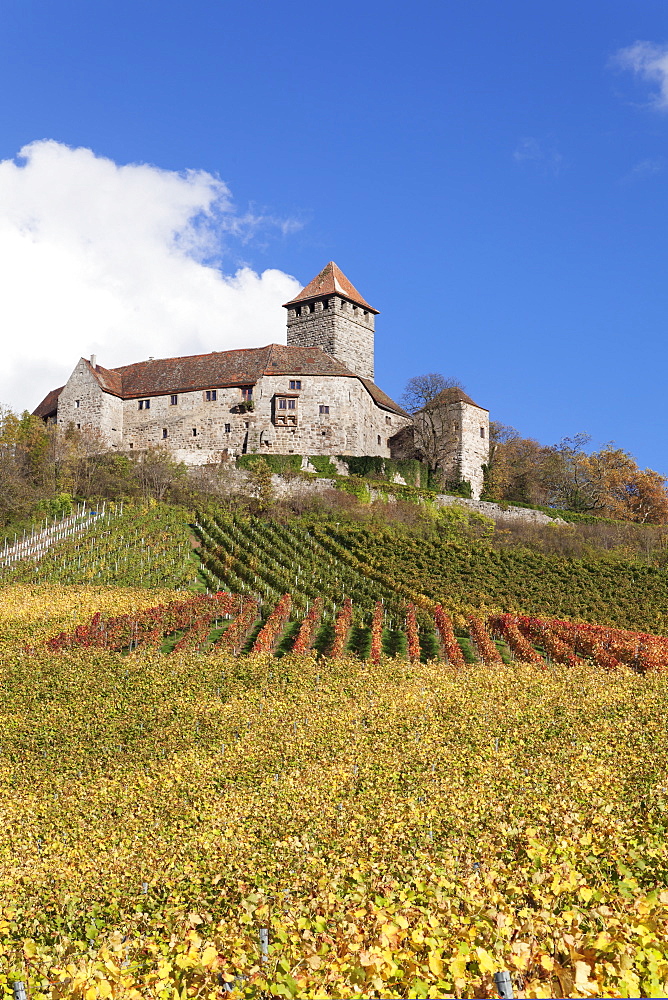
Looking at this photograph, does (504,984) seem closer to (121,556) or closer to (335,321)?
(121,556)

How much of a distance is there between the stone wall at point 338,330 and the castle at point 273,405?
3.1 inches

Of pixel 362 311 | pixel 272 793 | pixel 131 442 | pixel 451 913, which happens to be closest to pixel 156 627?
pixel 272 793

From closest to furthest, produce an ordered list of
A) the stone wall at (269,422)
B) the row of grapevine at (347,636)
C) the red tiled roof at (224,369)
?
the row of grapevine at (347,636) < the stone wall at (269,422) < the red tiled roof at (224,369)

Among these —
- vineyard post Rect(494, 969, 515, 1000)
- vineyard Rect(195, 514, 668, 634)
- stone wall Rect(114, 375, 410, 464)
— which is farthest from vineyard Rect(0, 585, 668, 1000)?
stone wall Rect(114, 375, 410, 464)

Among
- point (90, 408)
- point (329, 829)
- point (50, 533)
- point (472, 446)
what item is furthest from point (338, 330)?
point (329, 829)

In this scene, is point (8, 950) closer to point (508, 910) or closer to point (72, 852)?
point (72, 852)

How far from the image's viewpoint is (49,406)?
2231 inches

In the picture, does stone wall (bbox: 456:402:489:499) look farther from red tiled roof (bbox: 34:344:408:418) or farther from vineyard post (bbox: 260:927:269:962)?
vineyard post (bbox: 260:927:269:962)

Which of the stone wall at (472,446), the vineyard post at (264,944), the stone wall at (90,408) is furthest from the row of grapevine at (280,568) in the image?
the vineyard post at (264,944)

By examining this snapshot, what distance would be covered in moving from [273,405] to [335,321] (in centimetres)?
943

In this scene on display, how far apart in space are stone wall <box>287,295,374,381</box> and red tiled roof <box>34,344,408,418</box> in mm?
1777

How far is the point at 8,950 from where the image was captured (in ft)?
22.4

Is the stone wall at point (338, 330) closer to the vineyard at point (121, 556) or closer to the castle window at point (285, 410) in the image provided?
the castle window at point (285, 410)

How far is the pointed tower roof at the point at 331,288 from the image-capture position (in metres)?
55.8
